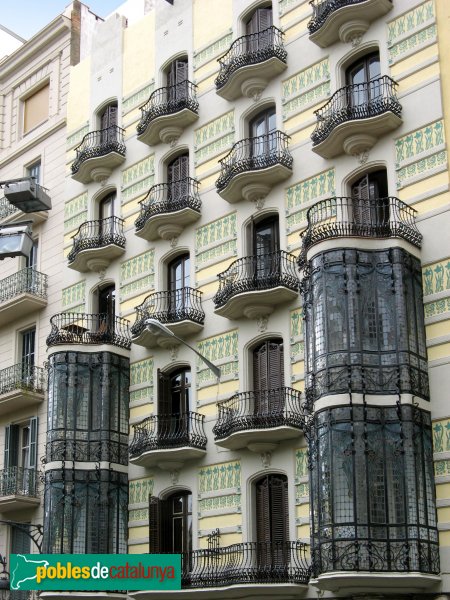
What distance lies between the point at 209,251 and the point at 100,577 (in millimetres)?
9299

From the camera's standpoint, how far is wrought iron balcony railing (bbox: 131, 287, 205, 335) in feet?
90.6

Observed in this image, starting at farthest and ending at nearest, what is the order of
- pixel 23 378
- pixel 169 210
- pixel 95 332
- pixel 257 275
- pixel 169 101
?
1. pixel 23 378
2. pixel 169 101
3. pixel 95 332
4. pixel 169 210
5. pixel 257 275

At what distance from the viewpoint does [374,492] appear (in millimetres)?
20656

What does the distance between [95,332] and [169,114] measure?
22.6ft

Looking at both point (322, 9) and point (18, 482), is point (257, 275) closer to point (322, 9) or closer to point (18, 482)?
point (322, 9)

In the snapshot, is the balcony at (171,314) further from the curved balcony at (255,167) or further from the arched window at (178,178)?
the curved balcony at (255,167)

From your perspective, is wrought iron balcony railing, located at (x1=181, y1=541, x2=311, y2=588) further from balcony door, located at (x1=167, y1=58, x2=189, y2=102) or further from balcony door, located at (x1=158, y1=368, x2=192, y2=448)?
balcony door, located at (x1=167, y1=58, x2=189, y2=102)

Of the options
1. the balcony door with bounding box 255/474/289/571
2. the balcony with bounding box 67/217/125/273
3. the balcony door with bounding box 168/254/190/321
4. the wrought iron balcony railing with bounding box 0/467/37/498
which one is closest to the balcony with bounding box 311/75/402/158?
the balcony door with bounding box 168/254/190/321

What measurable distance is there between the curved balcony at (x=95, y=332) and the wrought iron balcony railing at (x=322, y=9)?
1016 cm

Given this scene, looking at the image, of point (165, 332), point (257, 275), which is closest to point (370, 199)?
point (257, 275)

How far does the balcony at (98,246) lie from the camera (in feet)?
102

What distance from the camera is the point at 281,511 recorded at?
24.5m

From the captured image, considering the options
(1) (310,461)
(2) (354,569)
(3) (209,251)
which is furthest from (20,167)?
(2) (354,569)

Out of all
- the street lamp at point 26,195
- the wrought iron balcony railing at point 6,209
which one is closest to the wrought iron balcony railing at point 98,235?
the wrought iron balcony railing at point 6,209
